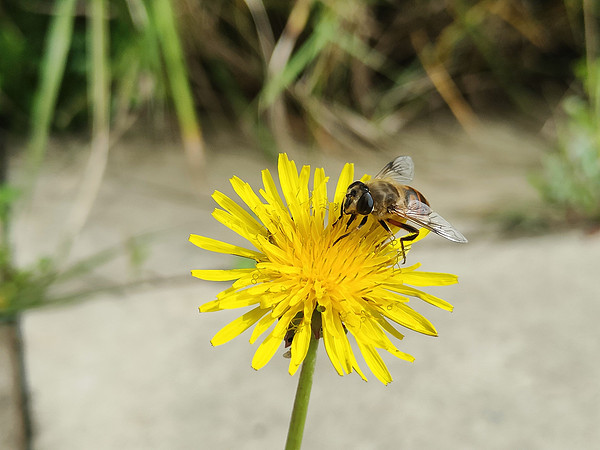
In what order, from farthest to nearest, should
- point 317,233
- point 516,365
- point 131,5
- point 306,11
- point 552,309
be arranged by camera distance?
point 306,11 → point 131,5 → point 552,309 → point 516,365 → point 317,233

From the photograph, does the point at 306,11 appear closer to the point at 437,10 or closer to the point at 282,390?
the point at 437,10

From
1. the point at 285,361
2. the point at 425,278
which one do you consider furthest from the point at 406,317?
the point at 285,361

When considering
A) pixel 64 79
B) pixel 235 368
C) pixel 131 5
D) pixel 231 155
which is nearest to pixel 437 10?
pixel 231 155

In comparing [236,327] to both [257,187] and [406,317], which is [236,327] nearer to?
[406,317]

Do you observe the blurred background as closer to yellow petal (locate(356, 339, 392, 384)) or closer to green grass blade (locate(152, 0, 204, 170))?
green grass blade (locate(152, 0, 204, 170))

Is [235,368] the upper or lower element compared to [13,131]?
lower

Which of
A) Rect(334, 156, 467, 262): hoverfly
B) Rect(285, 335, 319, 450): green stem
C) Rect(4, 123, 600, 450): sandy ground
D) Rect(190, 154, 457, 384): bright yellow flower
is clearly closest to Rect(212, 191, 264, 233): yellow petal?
Rect(190, 154, 457, 384): bright yellow flower

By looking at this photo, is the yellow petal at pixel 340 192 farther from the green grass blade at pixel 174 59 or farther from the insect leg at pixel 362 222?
the green grass blade at pixel 174 59

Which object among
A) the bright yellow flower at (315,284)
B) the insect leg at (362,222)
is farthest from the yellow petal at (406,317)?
the insect leg at (362,222)
